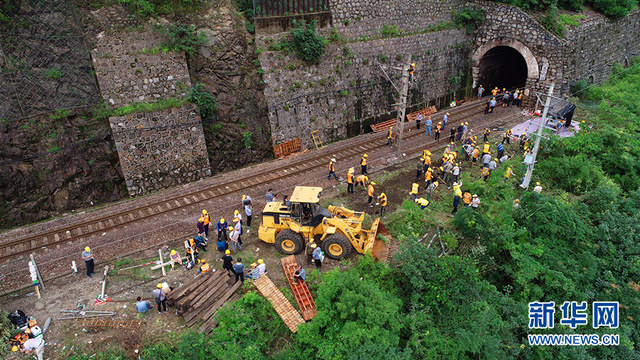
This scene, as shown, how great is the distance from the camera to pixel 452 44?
27766 mm

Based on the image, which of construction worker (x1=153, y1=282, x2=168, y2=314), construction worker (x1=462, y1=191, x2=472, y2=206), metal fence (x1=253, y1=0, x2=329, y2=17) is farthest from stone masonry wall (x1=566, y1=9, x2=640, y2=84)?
construction worker (x1=153, y1=282, x2=168, y2=314)

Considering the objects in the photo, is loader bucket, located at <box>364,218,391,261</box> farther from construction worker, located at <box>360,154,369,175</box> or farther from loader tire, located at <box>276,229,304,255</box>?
construction worker, located at <box>360,154,369,175</box>

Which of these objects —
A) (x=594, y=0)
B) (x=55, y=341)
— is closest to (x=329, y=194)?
(x=55, y=341)

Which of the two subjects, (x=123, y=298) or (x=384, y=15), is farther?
(x=384, y=15)

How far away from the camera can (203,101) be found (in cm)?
1870

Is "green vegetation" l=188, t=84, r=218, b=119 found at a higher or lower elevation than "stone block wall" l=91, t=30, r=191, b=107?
lower

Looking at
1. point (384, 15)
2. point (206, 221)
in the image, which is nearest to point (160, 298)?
point (206, 221)

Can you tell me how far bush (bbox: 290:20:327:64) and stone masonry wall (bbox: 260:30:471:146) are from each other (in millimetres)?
502

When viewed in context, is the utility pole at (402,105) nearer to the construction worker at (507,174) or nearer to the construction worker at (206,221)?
the construction worker at (507,174)

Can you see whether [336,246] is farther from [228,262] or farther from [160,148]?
[160,148]

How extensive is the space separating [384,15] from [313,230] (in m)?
16.8

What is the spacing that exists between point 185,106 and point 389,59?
13.0 metres

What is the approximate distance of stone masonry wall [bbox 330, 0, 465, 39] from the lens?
2270 centimetres

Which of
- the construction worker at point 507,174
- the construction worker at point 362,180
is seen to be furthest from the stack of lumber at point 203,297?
the construction worker at point 507,174
